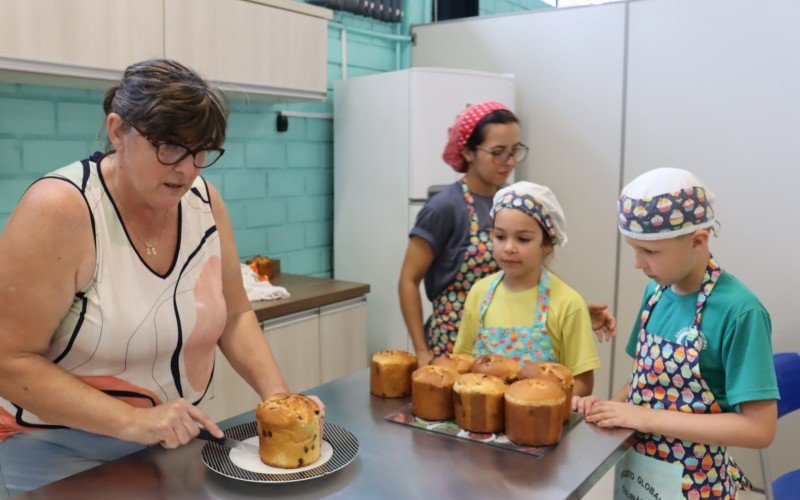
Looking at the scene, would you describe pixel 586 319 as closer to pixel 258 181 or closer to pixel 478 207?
pixel 478 207

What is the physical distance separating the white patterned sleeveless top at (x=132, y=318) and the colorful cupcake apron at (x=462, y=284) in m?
0.88

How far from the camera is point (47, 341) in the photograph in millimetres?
1202

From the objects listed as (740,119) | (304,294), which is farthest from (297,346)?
(740,119)

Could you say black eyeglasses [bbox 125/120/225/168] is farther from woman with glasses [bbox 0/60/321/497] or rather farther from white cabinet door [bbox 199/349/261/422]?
white cabinet door [bbox 199/349/261/422]

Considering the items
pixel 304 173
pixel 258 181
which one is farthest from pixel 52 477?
pixel 304 173

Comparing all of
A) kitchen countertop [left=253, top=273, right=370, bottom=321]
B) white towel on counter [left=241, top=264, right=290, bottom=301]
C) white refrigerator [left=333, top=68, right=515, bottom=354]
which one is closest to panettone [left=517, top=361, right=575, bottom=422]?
kitchen countertop [left=253, top=273, right=370, bottom=321]

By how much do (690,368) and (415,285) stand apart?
3.09 ft

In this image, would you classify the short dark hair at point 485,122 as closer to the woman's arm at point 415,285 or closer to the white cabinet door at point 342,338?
the woman's arm at point 415,285

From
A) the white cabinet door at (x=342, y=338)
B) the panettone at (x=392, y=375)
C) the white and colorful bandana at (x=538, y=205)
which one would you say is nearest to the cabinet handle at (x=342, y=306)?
the white cabinet door at (x=342, y=338)

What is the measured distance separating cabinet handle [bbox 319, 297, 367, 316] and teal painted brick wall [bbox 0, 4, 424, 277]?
1.88 ft

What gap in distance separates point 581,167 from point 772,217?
0.86m

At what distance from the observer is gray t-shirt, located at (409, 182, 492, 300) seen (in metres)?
2.13

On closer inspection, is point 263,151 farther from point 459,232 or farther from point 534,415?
point 534,415

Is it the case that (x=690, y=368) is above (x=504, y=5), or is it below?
below
